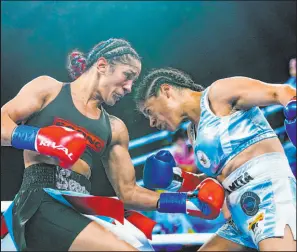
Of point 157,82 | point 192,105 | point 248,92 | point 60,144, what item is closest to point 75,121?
point 60,144

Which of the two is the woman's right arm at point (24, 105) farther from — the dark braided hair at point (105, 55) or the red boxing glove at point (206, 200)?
the red boxing glove at point (206, 200)

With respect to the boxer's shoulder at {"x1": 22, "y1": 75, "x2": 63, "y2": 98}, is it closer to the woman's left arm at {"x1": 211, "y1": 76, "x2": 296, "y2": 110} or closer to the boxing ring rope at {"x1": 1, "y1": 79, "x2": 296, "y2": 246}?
the boxing ring rope at {"x1": 1, "y1": 79, "x2": 296, "y2": 246}

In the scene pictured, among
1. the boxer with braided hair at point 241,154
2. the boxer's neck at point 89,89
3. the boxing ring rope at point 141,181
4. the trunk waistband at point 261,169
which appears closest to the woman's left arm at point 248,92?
the boxer with braided hair at point 241,154

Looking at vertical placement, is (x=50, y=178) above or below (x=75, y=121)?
below

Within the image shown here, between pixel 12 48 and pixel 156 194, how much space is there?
1130 mm

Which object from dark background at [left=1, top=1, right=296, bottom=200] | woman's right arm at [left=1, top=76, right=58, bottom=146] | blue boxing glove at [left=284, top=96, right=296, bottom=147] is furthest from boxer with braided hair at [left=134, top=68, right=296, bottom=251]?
woman's right arm at [left=1, top=76, right=58, bottom=146]

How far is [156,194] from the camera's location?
243 centimetres

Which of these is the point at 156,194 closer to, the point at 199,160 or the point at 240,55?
the point at 199,160

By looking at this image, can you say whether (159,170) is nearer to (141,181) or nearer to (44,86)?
(141,181)

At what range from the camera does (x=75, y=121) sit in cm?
239

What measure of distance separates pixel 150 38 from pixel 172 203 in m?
0.87

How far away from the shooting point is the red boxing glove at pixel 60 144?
6.77 feet

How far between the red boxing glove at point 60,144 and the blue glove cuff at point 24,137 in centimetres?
2

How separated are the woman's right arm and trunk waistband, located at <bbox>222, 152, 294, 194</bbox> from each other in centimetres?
93
